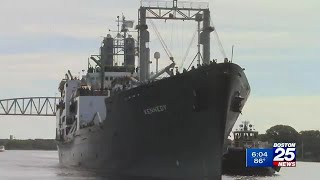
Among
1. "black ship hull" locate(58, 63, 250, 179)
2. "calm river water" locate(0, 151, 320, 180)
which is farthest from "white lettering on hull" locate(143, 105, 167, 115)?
"calm river water" locate(0, 151, 320, 180)

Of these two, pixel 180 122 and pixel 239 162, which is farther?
pixel 239 162

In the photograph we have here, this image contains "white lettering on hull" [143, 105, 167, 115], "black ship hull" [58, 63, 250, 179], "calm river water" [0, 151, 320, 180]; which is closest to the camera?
"black ship hull" [58, 63, 250, 179]

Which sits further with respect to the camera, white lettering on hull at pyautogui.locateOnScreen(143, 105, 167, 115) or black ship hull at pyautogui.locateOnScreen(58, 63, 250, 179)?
white lettering on hull at pyautogui.locateOnScreen(143, 105, 167, 115)

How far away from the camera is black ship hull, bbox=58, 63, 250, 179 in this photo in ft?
128

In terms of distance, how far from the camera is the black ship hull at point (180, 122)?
39.1 m

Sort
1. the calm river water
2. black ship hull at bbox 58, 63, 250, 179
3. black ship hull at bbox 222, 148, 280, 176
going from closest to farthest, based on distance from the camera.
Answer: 1. black ship hull at bbox 58, 63, 250, 179
2. the calm river water
3. black ship hull at bbox 222, 148, 280, 176

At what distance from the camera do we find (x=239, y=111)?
41.8 meters

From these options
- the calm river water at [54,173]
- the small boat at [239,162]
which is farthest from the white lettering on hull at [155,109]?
the small boat at [239,162]

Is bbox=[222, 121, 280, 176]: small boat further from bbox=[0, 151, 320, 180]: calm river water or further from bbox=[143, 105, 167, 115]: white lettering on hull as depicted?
bbox=[143, 105, 167, 115]: white lettering on hull

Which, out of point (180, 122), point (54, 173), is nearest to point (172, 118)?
point (180, 122)

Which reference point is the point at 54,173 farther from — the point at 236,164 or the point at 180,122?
the point at 180,122

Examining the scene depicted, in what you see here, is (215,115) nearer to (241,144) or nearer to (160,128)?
(160,128)

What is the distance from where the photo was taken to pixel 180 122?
39.9 metres

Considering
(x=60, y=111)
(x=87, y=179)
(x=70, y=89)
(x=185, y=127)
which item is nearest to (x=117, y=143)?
(x=87, y=179)
